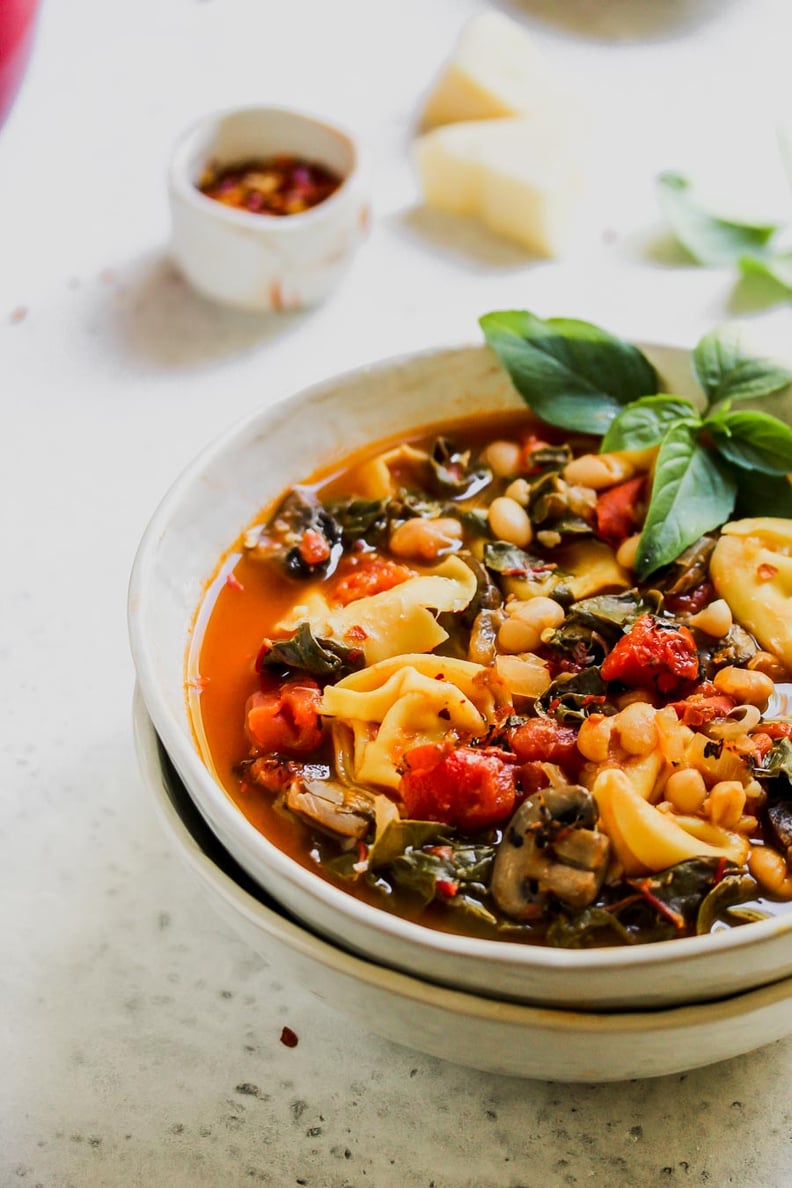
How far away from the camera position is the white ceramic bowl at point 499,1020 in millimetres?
2699

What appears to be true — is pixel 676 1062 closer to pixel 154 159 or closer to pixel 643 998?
pixel 643 998

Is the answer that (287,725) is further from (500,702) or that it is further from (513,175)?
(513,175)

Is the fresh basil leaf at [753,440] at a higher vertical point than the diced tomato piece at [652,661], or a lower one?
higher

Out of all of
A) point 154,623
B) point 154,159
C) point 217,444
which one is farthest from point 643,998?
point 154,159

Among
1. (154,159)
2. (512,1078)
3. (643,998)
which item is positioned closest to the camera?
(643,998)

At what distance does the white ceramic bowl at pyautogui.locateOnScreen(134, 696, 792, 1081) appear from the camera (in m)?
2.70

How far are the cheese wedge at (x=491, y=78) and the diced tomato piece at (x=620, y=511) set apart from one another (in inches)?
104

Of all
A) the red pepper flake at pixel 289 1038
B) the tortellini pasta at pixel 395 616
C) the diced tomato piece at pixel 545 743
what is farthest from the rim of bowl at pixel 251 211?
the red pepper flake at pixel 289 1038

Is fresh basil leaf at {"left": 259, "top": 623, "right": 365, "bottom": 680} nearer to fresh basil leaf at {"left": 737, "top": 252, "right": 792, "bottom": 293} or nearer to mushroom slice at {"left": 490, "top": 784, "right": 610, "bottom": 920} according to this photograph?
mushroom slice at {"left": 490, "top": 784, "right": 610, "bottom": 920}

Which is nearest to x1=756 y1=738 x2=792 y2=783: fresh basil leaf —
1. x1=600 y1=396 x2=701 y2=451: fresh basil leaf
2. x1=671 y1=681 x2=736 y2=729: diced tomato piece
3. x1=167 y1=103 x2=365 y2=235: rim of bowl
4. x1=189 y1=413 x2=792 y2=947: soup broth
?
x1=189 y1=413 x2=792 y2=947: soup broth

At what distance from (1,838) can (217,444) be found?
53.3 inches

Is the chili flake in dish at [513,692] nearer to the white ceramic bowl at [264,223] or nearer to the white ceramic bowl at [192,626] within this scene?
the white ceramic bowl at [192,626]

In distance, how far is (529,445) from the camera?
4.27 m

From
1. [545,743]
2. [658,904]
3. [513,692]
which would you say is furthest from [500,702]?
[658,904]
